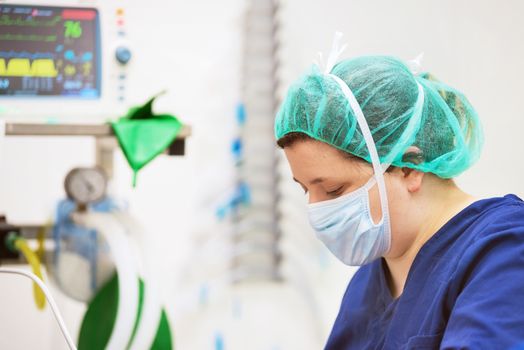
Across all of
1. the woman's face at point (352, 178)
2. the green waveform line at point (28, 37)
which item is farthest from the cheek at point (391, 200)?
the green waveform line at point (28, 37)

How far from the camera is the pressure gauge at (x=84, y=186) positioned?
1737 millimetres

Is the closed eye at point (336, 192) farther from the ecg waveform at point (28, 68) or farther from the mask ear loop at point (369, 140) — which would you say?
the ecg waveform at point (28, 68)

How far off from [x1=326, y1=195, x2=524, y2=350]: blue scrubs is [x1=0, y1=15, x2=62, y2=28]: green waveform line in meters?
0.99

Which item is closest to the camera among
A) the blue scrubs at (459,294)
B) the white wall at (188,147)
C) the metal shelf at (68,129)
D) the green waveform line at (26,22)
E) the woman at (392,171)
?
the blue scrubs at (459,294)

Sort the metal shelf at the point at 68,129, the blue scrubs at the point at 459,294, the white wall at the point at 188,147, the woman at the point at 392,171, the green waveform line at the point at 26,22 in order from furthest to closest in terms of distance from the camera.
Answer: the white wall at the point at 188,147 → the green waveform line at the point at 26,22 → the metal shelf at the point at 68,129 → the woman at the point at 392,171 → the blue scrubs at the point at 459,294

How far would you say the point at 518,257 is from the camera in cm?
94

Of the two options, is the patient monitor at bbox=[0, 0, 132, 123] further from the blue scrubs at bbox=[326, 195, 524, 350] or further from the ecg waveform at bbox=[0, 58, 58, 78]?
the blue scrubs at bbox=[326, 195, 524, 350]

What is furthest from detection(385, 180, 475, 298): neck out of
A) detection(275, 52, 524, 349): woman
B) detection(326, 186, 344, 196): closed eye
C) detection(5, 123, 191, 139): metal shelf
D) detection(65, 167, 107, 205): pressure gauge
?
detection(65, 167, 107, 205): pressure gauge

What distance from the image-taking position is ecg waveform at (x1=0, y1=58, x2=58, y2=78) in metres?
1.67

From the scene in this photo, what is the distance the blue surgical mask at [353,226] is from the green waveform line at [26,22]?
2.89 feet

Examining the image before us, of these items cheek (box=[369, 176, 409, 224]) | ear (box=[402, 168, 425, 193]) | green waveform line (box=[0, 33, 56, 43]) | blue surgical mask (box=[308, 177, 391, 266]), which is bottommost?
blue surgical mask (box=[308, 177, 391, 266])

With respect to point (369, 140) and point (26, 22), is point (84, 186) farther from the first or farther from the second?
point (369, 140)

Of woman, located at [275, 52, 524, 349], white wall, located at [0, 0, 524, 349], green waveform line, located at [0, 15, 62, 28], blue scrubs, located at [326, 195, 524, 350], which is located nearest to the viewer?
blue scrubs, located at [326, 195, 524, 350]

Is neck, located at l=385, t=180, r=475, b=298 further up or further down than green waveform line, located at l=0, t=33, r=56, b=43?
further down
